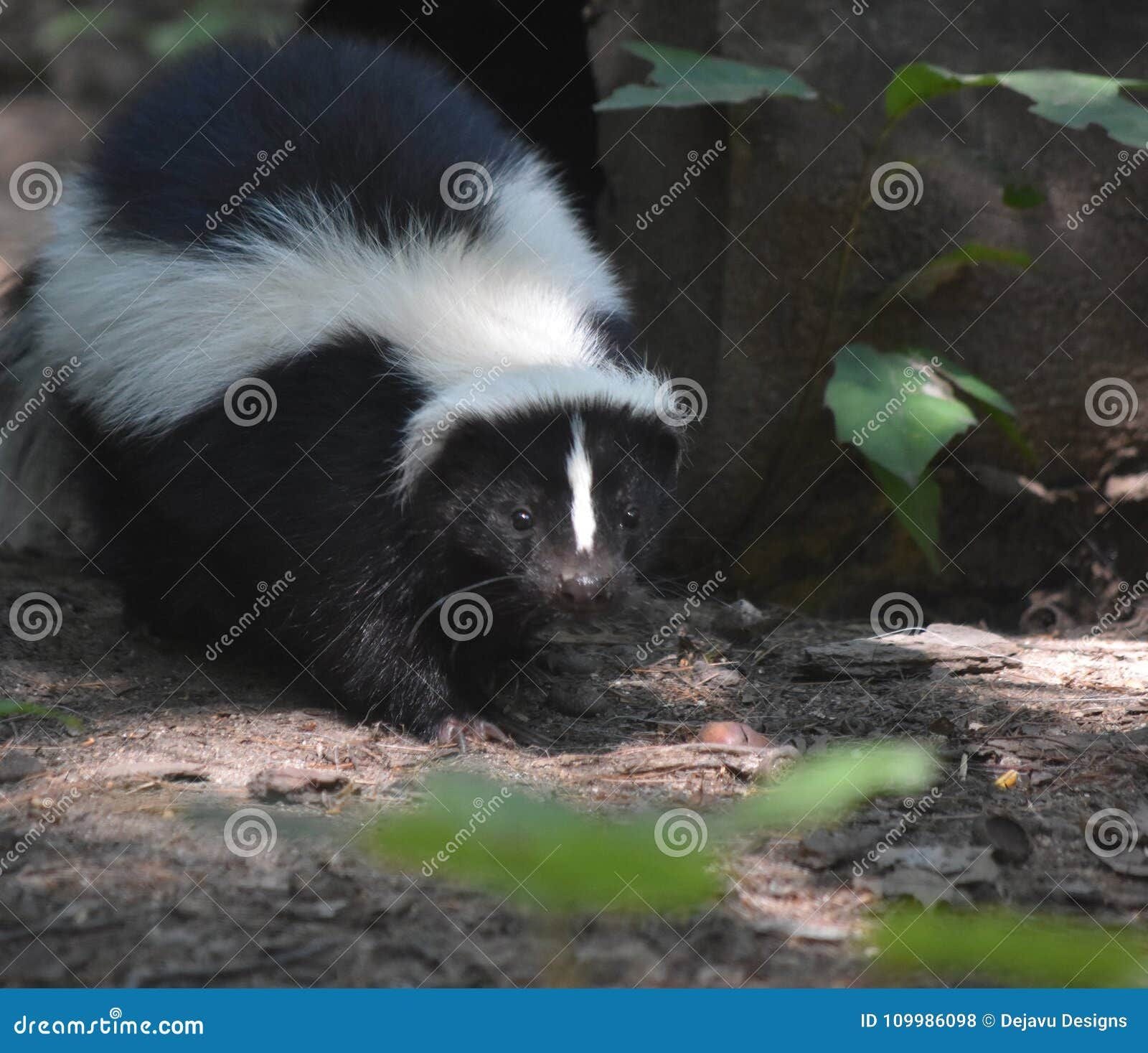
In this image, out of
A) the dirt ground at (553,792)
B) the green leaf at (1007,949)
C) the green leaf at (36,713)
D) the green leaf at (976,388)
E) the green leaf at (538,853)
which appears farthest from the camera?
the green leaf at (976,388)

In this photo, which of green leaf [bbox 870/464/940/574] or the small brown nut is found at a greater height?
green leaf [bbox 870/464/940/574]

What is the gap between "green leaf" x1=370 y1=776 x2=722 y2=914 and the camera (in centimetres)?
196

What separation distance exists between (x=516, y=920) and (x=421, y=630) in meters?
2.02

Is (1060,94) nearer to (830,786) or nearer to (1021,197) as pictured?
(1021,197)

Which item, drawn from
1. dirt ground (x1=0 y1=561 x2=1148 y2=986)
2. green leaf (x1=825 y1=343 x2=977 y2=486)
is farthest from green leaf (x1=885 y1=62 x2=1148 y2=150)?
dirt ground (x1=0 y1=561 x2=1148 y2=986)

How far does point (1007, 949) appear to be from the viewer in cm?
237

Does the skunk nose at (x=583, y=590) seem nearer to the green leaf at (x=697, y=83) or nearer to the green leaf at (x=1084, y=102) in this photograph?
the green leaf at (x=697, y=83)

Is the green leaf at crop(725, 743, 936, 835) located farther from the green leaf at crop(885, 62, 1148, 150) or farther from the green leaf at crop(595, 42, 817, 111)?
the green leaf at crop(885, 62, 1148, 150)

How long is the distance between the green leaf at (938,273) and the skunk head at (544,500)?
91.9 inches

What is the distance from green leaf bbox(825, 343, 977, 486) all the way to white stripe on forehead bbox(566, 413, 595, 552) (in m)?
1.51

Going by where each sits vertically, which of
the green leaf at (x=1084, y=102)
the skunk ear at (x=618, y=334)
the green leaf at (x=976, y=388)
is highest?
the green leaf at (x=1084, y=102)

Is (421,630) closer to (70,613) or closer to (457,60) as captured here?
(70,613)

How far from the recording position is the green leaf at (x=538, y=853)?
6.45 ft

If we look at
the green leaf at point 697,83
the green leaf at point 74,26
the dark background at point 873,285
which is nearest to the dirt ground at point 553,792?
the dark background at point 873,285
